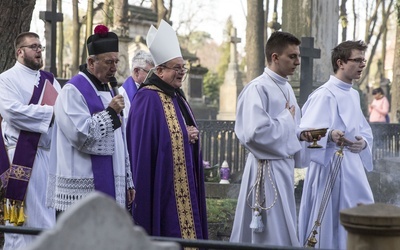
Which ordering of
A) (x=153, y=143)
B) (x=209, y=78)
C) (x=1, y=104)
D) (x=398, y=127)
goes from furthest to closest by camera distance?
1. (x=209, y=78)
2. (x=398, y=127)
3. (x=1, y=104)
4. (x=153, y=143)

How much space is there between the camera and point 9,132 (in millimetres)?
9016

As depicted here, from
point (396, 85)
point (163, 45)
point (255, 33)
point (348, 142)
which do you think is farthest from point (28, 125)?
point (396, 85)

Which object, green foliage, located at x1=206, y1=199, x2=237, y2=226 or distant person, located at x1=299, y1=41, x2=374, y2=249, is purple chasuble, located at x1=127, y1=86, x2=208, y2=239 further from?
green foliage, located at x1=206, y1=199, x2=237, y2=226

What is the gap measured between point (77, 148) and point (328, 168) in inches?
102

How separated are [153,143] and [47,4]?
8912 millimetres

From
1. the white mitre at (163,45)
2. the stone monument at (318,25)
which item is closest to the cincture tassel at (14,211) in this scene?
the white mitre at (163,45)

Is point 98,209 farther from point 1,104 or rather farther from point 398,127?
point 398,127

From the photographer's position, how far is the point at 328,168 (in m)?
8.69

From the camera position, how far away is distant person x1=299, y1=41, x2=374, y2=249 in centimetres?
855

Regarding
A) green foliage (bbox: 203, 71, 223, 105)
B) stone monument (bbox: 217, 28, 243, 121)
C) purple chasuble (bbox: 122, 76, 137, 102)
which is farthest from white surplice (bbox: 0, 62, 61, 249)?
green foliage (bbox: 203, 71, 223, 105)

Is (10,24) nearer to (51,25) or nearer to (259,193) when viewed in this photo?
(259,193)

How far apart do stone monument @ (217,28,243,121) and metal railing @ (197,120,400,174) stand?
17220 mm

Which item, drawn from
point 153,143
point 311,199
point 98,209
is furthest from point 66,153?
point 98,209

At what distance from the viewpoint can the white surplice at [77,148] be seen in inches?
281
